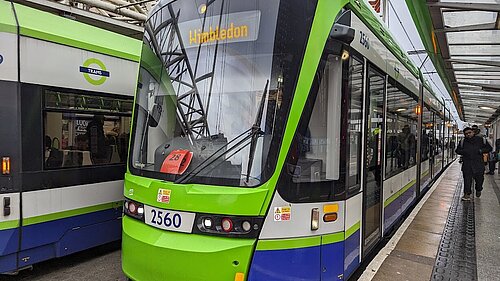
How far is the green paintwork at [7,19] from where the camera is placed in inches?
150

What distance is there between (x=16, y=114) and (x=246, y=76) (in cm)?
249

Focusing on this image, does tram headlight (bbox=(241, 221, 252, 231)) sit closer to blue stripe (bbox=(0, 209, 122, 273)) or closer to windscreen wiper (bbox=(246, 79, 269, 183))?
windscreen wiper (bbox=(246, 79, 269, 183))

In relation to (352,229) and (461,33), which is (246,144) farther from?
(461,33)

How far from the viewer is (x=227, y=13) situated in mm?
3240

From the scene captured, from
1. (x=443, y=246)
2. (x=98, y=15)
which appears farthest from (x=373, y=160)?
(x=98, y=15)

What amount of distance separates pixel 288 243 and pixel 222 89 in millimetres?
1333

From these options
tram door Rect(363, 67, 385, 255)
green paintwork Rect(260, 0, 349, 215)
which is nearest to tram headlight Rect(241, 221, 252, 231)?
green paintwork Rect(260, 0, 349, 215)

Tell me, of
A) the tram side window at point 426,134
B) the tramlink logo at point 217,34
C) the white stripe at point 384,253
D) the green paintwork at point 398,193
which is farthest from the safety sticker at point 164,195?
the tram side window at point 426,134

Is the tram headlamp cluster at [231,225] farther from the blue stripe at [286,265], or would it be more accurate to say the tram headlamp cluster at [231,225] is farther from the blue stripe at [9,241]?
the blue stripe at [9,241]

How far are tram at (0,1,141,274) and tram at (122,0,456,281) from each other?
1.21m

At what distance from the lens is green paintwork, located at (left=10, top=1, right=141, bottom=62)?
4.09m

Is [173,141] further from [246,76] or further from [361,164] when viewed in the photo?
[361,164]

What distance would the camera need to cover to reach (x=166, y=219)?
3.10 m

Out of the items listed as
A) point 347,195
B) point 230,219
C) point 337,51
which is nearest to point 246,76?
point 337,51
